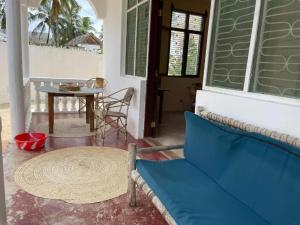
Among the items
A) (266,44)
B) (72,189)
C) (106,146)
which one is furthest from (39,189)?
(266,44)

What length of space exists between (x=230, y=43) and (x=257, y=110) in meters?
0.74

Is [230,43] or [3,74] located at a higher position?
[230,43]

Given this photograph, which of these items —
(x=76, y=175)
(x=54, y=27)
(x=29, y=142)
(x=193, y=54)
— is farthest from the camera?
(x=54, y=27)

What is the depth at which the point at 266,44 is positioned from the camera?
75.1 inches

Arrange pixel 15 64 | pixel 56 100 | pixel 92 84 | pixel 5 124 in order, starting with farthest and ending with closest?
1. pixel 92 84
2. pixel 56 100
3. pixel 5 124
4. pixel 15 64

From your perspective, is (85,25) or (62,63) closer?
(62,63)

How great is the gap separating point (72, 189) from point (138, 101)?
6.39ft

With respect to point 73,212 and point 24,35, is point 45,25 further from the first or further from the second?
point 73,212

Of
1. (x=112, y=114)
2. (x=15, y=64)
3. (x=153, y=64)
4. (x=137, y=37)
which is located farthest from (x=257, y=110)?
(x=15, y=64)

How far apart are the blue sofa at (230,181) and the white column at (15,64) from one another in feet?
8.08

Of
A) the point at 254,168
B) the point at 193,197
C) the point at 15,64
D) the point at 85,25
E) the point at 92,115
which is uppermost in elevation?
the point at 85,25

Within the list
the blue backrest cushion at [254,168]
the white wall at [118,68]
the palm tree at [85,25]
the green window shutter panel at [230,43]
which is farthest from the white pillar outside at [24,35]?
the palm tree at [85,25]

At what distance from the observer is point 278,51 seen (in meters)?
1.80

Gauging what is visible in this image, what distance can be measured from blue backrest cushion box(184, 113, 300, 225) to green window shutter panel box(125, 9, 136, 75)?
3.05 m
